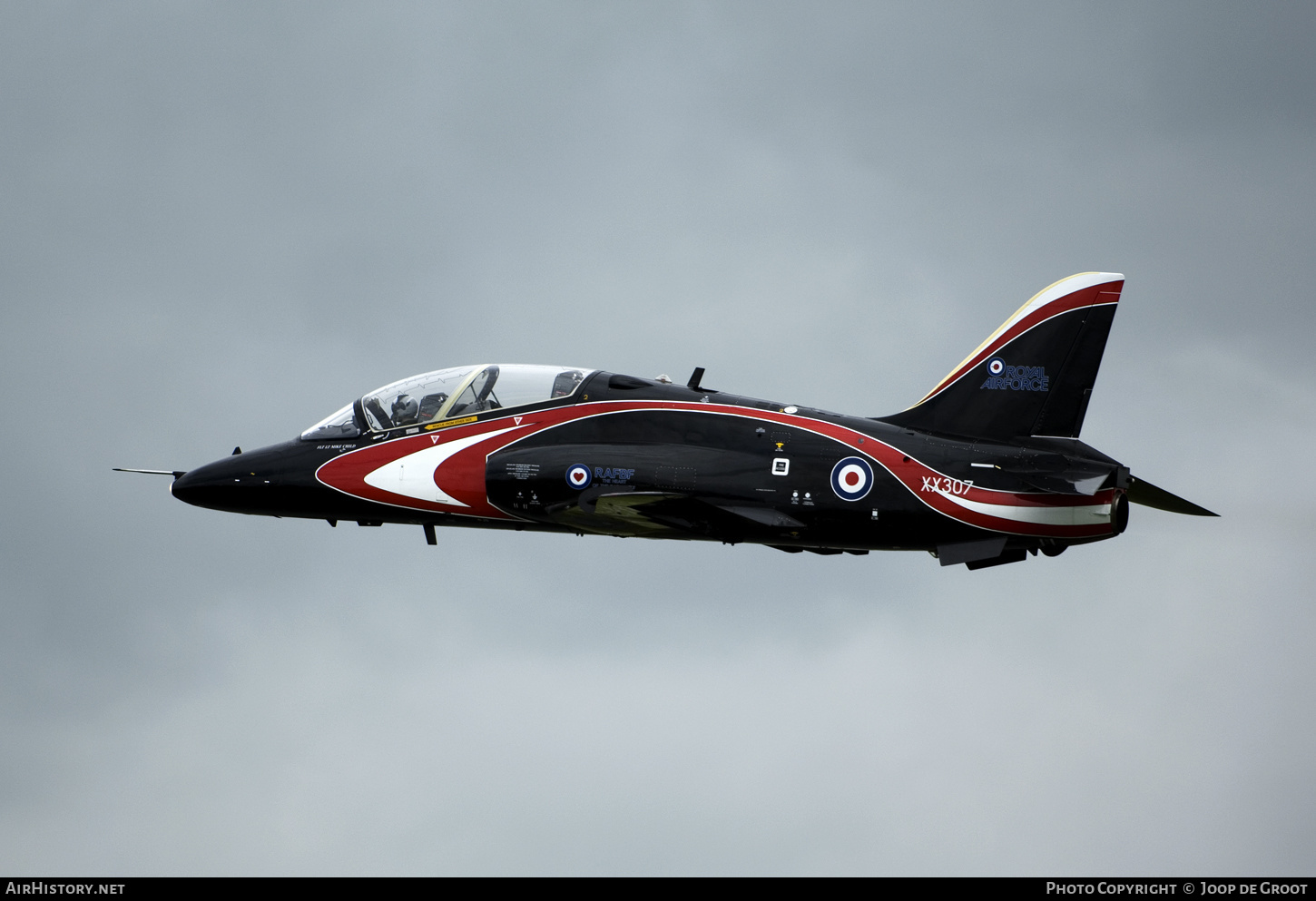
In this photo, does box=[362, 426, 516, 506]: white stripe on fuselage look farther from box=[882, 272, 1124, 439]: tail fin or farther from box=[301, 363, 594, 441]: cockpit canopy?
box=[882, 272, 1124, 439]: tail fin

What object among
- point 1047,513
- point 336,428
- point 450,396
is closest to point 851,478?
point 1047,513

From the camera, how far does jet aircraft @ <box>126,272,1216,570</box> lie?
28.9m

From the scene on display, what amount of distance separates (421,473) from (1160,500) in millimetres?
12653

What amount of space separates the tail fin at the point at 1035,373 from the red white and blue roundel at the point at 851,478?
1.47 m

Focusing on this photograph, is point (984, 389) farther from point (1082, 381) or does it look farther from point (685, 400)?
point (685, 400)

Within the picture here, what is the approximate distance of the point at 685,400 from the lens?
30.5 m

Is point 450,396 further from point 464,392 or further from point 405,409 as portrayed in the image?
point 405,409

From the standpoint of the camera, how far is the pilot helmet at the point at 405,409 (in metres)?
32.1

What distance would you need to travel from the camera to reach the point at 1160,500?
30.2 metres

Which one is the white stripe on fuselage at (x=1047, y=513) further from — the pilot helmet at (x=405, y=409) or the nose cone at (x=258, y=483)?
the nose cone at (x=258, y=483)

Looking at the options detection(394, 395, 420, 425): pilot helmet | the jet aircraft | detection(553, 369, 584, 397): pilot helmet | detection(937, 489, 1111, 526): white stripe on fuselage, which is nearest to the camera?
detection(937, 489, 1111, 526): white stripe on fuselage

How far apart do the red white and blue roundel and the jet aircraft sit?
3cm

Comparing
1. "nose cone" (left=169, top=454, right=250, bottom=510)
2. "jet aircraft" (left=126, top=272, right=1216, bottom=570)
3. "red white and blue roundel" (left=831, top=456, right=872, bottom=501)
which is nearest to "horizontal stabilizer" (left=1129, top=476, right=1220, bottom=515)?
"jet aircraft" (left=126, top=272, right=1216, bottom=570)
